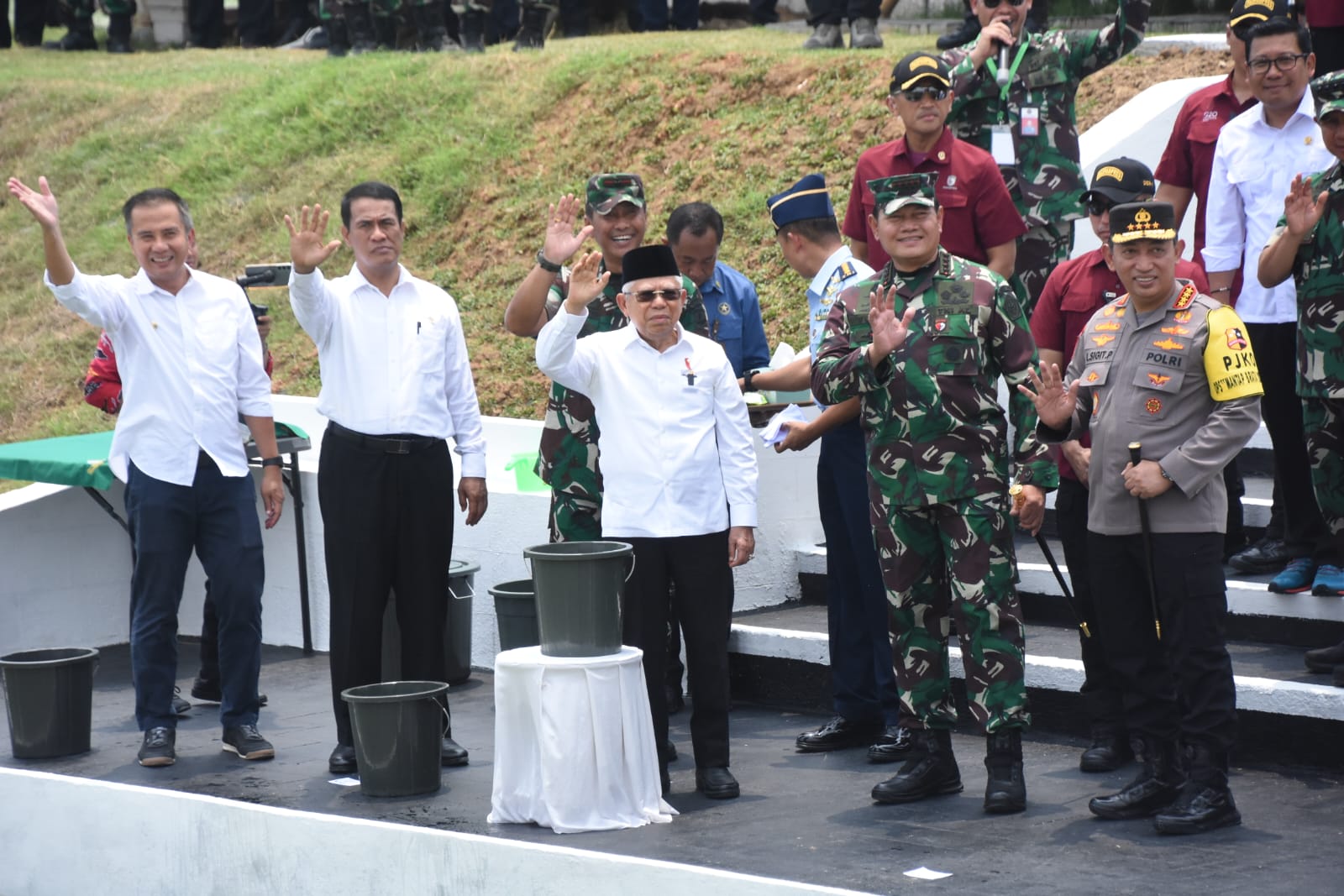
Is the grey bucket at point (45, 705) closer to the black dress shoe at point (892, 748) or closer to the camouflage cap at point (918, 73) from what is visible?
the black dress shoe at point (892, 748)

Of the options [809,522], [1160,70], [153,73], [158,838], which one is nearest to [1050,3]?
[1160,70]

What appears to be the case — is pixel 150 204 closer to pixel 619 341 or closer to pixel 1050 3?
pixel 619 341

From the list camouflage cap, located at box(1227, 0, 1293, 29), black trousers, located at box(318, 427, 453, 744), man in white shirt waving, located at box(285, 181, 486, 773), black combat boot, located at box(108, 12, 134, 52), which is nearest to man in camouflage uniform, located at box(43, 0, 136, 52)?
black combat boot, located at box(108, 12, 134, 52)

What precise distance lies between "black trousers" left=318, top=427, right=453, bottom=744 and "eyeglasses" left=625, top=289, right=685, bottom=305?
3.49ft

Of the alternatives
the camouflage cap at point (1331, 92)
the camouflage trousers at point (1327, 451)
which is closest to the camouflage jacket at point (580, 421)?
the camouflage trousers at point (1327, 451)

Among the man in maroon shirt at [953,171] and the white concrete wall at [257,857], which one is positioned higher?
the man in maroon shirt at [953,171]

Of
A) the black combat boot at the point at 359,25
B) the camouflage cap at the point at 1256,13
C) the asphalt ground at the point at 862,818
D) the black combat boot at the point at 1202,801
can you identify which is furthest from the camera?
the black combat boot at the point at 359,25

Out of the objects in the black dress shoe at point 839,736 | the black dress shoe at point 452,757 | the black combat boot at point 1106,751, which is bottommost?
the black dress shoe at point 452,757

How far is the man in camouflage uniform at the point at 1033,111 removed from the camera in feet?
24.6

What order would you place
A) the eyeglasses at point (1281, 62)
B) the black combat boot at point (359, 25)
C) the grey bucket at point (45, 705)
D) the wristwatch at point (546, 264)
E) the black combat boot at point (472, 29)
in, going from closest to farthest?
the wristwatch at point (546, 264), the eyeglasses at point (1281, 62), the grey bucket at point (45, 705), the black combat boot at point (472, 29), the black combat boot at point (359, 25)

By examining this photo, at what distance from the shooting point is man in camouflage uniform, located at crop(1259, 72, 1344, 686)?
6.03 m

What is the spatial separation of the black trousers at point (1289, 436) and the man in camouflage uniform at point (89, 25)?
17.4 meters

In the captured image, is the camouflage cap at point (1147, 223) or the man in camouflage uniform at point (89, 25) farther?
the man in camouflage uniform at point (89, 25)

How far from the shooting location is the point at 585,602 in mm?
5973
